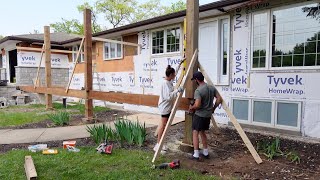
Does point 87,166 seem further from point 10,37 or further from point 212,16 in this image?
point 10,37

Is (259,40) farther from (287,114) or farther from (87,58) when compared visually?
(87,58)

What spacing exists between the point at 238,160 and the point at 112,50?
413 inches

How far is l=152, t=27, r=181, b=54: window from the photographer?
10031 mm

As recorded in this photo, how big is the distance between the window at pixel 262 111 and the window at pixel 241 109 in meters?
0.26

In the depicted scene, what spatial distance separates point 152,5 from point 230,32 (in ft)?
128

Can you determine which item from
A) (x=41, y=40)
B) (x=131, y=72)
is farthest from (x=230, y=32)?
(x=41, y=40)

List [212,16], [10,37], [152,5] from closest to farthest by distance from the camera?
1. [212,16]
2. [10,37]
3. [152,5]

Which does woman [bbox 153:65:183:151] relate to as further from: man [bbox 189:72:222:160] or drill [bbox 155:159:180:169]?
drill [bbox 155:159:180:169]

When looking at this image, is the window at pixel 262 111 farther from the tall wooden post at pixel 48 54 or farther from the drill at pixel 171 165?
the tall wooden post at pixel 48 54

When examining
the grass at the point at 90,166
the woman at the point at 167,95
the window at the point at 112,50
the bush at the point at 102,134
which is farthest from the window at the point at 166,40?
the grass at the point at 90,166

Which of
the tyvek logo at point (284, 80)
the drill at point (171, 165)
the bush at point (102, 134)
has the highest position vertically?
the tyvek logo at point (284, 80)

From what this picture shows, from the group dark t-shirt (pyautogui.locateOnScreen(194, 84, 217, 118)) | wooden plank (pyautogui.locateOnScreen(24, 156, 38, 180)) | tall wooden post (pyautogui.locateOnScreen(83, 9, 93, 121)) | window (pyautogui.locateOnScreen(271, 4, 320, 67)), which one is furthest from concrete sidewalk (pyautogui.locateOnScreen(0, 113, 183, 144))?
window (pyautogui.locateOnScreen(271, 4, 320, 67))

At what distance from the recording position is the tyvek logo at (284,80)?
6.62 meters

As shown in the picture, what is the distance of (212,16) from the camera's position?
8609 mm
